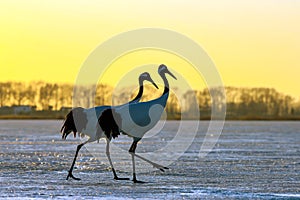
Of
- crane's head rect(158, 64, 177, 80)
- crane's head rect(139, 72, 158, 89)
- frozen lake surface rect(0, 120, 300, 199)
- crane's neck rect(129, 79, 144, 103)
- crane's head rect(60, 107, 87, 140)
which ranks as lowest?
frozen lake surface rect(0, 120, 300, 199)

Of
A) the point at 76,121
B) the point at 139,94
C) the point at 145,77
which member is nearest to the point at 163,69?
the point at 145,77

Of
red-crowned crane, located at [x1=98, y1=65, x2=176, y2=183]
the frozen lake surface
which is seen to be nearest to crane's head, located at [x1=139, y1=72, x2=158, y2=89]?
red-crowned crane, located at [x1=98, y1=65, x2=176, y2=183]

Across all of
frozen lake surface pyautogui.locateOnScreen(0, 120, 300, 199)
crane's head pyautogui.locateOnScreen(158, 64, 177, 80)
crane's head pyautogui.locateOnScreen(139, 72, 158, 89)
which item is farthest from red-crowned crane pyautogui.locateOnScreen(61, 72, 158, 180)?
frozen lake surface pyautogui.locateOnScreen(0, 120, 300, 199)

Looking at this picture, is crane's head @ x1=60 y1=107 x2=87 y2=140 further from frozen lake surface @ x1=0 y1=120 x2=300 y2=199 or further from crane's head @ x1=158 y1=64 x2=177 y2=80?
crane's head @ x1=158 y1=64 x2=177 y2=80

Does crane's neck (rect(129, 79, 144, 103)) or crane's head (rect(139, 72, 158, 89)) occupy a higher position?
crane's head (rect(139, 72, 158, 89))

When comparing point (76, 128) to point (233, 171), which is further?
point (233, 171)

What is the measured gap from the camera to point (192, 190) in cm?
1469

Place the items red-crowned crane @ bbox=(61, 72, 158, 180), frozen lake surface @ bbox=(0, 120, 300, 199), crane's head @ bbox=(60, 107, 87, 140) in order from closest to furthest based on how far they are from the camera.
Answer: frozen lake surface @ bbox=(0, 120, 300, 199) → red-crowned crane @ bbox=(61, 72, 158, 180) → crane's head @ bbox=(60, 107, 87, 140)

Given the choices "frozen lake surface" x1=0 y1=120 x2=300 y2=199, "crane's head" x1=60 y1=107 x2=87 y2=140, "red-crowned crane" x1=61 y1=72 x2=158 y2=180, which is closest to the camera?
"frozen lake surface" x1=0 y1=120 x2=300 y2=199

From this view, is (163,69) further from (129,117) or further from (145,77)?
(129,117)

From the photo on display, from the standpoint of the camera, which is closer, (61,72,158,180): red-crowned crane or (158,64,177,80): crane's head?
(61,72,158,180): red-crowned crane

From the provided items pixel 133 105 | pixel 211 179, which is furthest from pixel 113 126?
pixel 211 179

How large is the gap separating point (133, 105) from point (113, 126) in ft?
2.27

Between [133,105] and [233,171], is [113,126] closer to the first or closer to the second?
[133,105]
